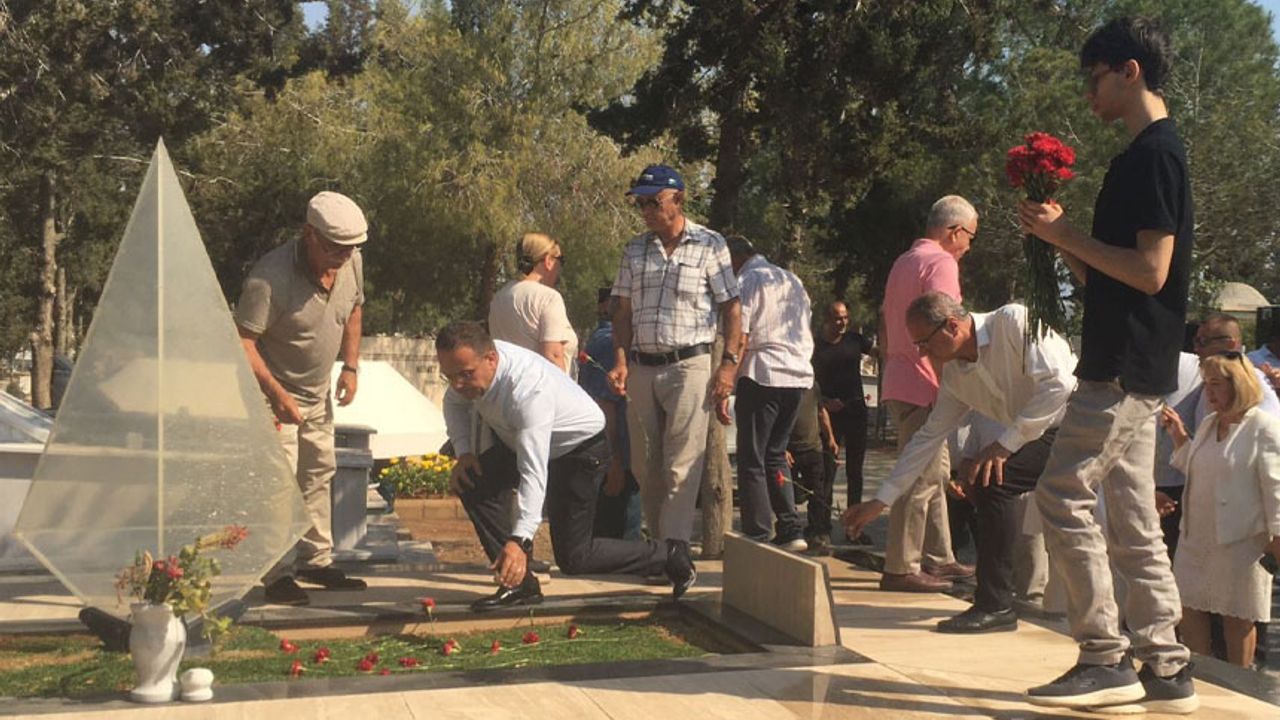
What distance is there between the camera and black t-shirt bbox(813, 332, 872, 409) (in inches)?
460

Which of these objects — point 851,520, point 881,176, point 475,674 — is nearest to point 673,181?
point 851,520

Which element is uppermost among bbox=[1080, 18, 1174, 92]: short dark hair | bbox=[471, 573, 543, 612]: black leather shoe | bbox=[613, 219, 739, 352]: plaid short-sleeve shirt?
bbox=[1080, 18, 1174, 92]: short dark hair

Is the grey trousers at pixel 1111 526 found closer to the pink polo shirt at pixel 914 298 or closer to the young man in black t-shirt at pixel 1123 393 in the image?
the young man in black t-shirt at pixel 1123 393

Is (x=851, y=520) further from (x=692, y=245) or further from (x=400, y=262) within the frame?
(x=400, y=262)

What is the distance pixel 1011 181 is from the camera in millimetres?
5203

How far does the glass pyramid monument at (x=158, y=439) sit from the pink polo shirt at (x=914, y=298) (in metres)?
3.47

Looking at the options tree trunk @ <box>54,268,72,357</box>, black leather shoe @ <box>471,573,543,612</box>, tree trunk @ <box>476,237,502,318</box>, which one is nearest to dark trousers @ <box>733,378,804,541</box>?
black leather shoe @ <box>471,573,543,612</box>

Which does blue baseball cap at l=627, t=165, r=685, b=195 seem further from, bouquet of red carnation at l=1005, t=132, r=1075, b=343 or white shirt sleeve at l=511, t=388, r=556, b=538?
bouquet of red carnation at l=1005, t=132, r=1075, b=343

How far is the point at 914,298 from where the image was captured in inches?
319

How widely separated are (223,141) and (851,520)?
112ft

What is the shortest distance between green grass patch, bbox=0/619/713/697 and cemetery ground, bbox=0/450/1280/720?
13 millimetres

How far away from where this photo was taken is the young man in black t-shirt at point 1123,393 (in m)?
4.87

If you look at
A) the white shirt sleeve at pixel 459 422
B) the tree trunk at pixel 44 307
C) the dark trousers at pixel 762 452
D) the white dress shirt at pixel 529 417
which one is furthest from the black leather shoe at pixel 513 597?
the tree trunk at pixel 44 307

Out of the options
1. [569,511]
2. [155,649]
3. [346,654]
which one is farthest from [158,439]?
[569,511]
